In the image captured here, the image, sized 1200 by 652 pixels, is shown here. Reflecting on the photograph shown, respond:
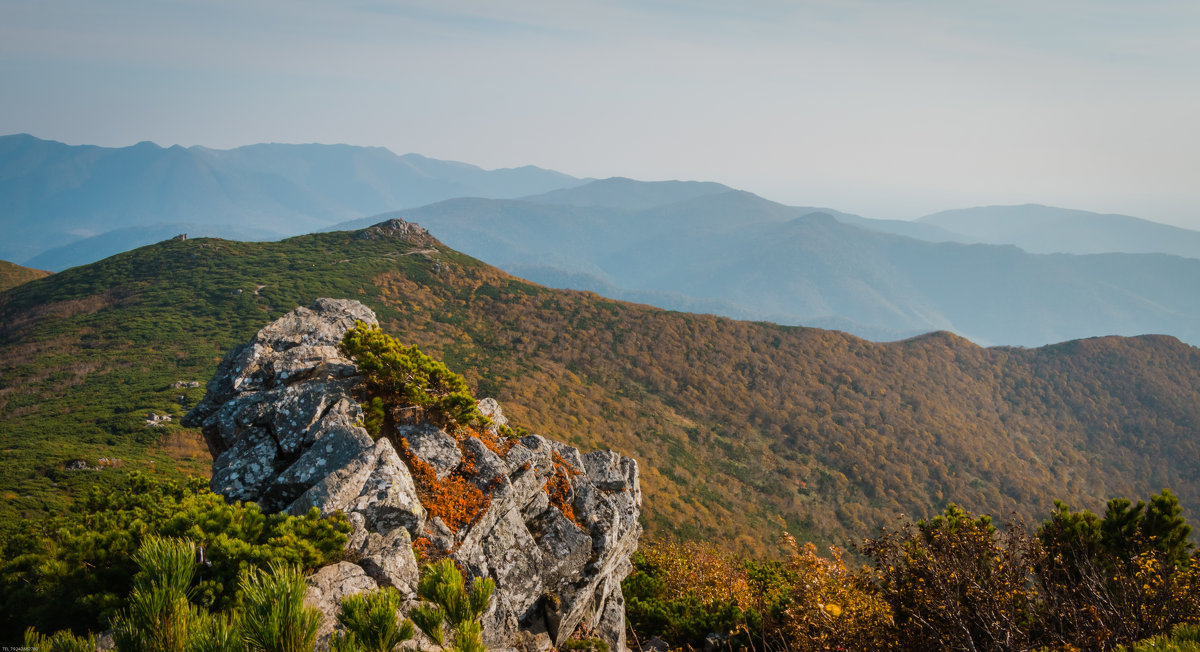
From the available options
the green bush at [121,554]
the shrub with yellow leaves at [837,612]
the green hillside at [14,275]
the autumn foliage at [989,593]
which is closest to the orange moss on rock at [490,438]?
the green bush at [121,554]

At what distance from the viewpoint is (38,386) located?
33.9m

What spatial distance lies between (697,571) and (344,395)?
53.7 ft

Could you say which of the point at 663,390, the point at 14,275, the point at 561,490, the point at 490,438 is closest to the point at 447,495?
the point at 490,438

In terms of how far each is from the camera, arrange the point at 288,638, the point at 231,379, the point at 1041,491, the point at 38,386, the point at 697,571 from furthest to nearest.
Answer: the point at 1041,491 → the point at 38,386 → the point at 697,571 → the point at 231,379 → the point at 288,638

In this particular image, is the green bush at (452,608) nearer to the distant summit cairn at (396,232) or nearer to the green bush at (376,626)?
the green bush at (376,626)

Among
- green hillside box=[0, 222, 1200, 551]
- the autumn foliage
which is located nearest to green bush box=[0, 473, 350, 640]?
the autumn foliage

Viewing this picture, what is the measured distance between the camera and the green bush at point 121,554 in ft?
25.0

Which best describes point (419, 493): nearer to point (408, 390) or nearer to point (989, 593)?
point (408, 390)

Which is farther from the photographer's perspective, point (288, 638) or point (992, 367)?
point (992, 367)

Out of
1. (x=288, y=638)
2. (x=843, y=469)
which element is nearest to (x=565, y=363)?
(x=843, y=469)

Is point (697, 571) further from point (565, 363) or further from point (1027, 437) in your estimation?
point (1027, 437)

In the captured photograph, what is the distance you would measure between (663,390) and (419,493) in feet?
189

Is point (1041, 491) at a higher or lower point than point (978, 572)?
lower

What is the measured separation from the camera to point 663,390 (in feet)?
222
